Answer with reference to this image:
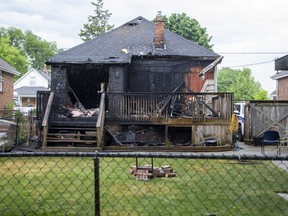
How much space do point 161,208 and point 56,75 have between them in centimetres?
1200

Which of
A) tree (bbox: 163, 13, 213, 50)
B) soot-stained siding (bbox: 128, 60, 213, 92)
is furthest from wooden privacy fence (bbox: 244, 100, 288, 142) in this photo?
tree (bbox: 163, 13, 213, 50)

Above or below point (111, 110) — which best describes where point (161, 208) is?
below

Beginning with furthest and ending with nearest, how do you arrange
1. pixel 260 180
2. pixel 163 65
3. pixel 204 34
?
pixel 204 34, pixel 163 65, pixel 260 180

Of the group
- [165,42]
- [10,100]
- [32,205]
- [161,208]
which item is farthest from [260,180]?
[10,100]

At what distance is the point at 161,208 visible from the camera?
211 inches

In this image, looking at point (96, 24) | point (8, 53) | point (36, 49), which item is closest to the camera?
point (8, 53)

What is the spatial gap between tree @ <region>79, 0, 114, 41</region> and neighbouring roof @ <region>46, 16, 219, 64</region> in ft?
126

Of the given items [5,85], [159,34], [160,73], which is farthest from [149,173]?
[5,85]

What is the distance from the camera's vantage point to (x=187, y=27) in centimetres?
4066

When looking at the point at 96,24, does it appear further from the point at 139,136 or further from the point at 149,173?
the point at 149,173

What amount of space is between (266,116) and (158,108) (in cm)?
458

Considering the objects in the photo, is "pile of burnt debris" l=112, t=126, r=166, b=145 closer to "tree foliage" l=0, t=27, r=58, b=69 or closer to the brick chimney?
the brick chimney

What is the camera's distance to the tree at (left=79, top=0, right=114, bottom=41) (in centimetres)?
5846

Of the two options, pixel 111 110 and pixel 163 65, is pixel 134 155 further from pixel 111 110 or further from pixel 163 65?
pixel 163 65
